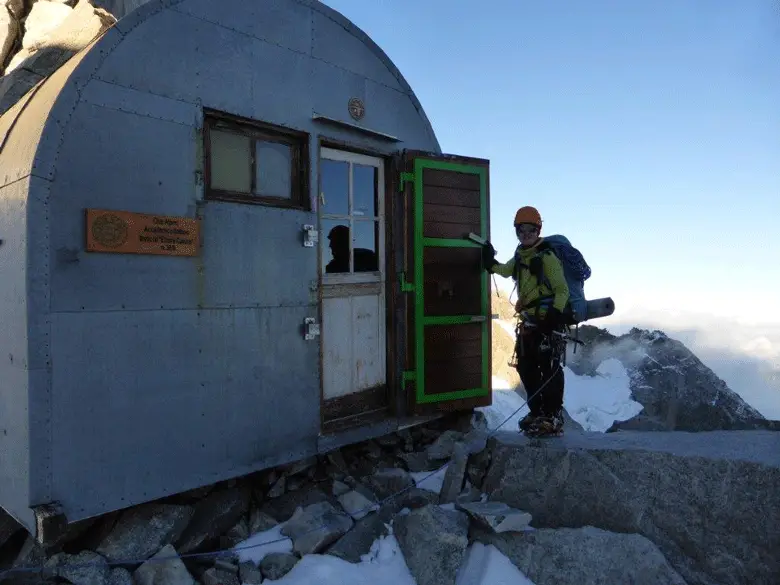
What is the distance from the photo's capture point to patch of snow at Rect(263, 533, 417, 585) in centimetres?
372

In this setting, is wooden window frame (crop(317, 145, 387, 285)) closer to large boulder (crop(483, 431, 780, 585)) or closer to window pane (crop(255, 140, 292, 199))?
window pane (crop(255, 140, 292, 199))

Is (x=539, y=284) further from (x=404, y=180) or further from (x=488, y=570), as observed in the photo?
(x=488, y=570)

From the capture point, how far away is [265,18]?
A: 471cm

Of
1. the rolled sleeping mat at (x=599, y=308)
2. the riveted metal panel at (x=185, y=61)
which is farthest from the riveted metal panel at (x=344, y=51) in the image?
the rolled sleeping mat at (x=599, y=308)

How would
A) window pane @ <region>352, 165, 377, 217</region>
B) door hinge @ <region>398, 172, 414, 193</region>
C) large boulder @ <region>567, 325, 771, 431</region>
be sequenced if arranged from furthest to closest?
large boulder @ <region>567, 325, 771, 431</region>
door hinge @ <region>398, 172, 414, 193</region>
window pane @ <region>352, 165, 377, 217</region>

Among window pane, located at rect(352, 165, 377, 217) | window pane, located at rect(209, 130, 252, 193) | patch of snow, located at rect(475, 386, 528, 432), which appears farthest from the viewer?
patch of snow, located at rect(475, 386, 528, 432)

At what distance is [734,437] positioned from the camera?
4.50 m

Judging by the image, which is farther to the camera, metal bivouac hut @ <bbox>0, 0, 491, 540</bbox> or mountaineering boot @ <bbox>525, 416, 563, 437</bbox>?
mountaineering boot @ <bbox>525, 416, 563, 437</bbox>

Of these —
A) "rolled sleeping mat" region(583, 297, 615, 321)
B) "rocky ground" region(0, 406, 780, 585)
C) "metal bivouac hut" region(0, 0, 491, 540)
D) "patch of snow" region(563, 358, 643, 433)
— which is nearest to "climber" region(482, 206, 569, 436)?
"rolled sleeping mat" region(583, 297, 615, 321)

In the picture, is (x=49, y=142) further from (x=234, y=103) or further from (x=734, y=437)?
(x=734, y=437)

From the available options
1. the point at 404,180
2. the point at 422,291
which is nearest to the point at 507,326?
the point at 422,291

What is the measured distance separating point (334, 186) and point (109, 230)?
2.21m

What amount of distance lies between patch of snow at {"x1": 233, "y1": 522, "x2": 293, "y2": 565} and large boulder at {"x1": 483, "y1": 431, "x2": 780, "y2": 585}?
5.54 feet

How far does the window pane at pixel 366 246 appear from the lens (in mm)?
5551
